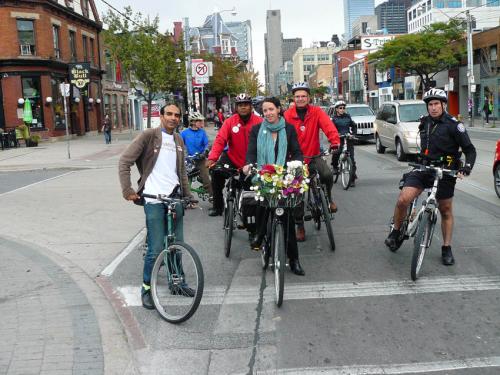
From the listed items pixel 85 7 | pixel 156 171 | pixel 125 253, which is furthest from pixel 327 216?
pixel 85 7

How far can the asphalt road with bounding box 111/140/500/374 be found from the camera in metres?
4.21

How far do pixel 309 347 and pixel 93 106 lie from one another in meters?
42.7

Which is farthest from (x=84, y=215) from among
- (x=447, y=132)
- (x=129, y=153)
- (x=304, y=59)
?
(x=304, y=59)

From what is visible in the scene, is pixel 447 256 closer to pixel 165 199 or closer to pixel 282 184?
pixel 282 184

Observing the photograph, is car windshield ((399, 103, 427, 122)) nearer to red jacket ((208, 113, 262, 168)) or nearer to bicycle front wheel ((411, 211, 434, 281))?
red jacket ((208, 113, 262, 168))

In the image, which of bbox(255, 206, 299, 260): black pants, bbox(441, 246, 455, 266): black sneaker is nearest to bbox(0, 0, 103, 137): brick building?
bbox(255, 206, 299, 260): black pants

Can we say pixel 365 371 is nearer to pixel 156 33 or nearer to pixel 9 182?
pixel 9 182

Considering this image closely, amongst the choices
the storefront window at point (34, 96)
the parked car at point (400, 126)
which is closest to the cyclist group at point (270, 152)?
the parked car at point (400, 126)

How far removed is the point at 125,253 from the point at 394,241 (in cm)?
342

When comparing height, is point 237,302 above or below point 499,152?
below

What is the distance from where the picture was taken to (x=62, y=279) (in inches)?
249

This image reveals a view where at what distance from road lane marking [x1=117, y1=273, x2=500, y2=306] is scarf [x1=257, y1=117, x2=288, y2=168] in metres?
1.29

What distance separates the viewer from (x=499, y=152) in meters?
10.1

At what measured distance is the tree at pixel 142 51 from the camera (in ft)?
111
